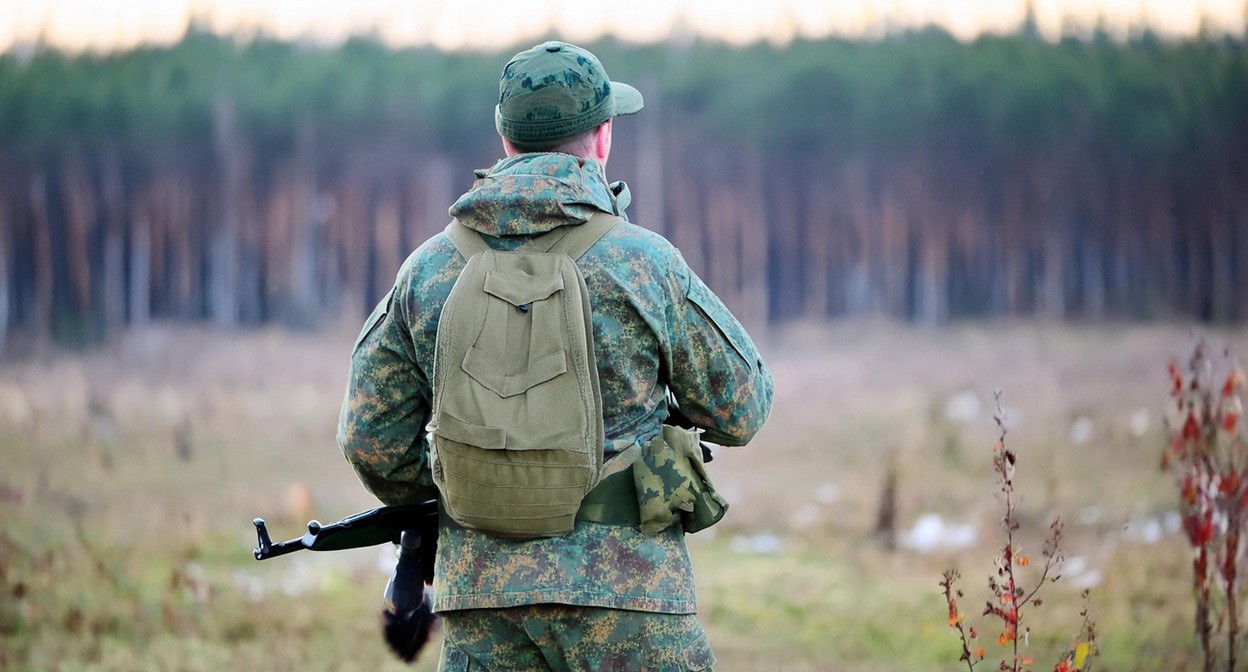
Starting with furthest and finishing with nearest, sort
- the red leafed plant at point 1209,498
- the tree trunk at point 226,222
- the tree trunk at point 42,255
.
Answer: the tree trunk at point 226,222, the tree trunk at point 42,255, the red leafed plant at point 1209,498

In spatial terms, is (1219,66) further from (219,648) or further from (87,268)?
(87,268)

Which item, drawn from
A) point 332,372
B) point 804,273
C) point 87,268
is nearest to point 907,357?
point 804,273

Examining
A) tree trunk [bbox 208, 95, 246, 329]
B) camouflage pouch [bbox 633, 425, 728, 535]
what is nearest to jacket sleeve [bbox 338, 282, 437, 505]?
camouflage pouch [bbox 633, 425, 728, 535]

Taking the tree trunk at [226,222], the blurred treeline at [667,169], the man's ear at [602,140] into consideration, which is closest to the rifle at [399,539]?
the man's ear at [602,140]

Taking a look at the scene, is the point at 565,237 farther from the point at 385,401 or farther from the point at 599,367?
the point at 385,401

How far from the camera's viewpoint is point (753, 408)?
2.29m

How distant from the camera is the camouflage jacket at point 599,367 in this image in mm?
2168

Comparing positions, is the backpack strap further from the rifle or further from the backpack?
the rifle

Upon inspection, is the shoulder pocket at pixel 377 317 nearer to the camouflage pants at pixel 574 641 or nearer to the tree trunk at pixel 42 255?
the camouflage pants at pixel 574 641

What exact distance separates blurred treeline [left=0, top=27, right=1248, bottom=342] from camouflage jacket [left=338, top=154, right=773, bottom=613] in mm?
13118

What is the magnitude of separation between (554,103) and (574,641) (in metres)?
0.93

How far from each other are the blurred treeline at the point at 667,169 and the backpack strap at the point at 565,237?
13.2 m

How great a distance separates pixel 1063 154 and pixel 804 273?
3.36m

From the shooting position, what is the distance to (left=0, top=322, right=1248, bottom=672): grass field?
231 inches
